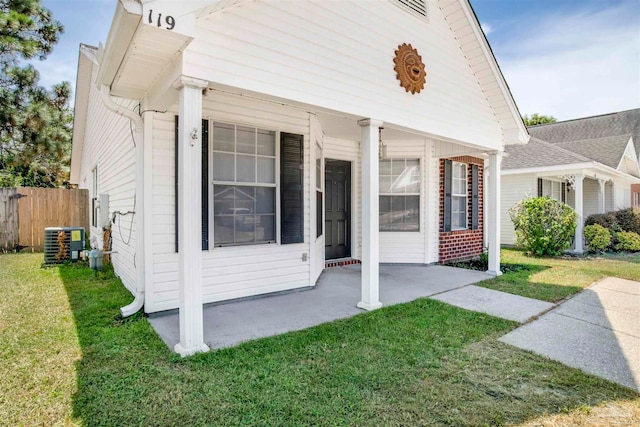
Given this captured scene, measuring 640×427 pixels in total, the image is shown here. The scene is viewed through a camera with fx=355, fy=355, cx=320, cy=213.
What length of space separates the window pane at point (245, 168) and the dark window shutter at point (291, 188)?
0.41m

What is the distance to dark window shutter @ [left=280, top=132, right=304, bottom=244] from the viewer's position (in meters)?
4.93

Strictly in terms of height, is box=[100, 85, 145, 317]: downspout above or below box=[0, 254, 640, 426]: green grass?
above

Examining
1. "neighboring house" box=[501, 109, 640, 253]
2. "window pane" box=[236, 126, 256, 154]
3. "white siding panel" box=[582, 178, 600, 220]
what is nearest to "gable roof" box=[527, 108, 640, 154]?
"neighboring house" box=[501, 109, 640, 253]

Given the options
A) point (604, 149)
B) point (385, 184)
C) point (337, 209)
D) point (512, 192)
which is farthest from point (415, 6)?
point (604, 149)

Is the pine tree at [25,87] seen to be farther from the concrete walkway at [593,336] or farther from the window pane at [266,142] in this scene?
the concrete walkway at [593,336]

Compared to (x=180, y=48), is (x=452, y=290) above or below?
below

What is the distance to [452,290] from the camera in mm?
5504

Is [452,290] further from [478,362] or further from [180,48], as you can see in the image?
[180,48]

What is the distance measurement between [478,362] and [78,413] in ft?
9.79

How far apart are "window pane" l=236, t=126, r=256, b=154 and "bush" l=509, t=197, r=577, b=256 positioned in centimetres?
787

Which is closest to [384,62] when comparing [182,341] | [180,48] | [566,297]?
[180,48]

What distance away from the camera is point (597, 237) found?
10141mm

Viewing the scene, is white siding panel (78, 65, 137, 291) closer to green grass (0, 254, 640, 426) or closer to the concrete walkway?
green grass (0, 254, 640, 426)

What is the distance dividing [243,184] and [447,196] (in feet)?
16.5
